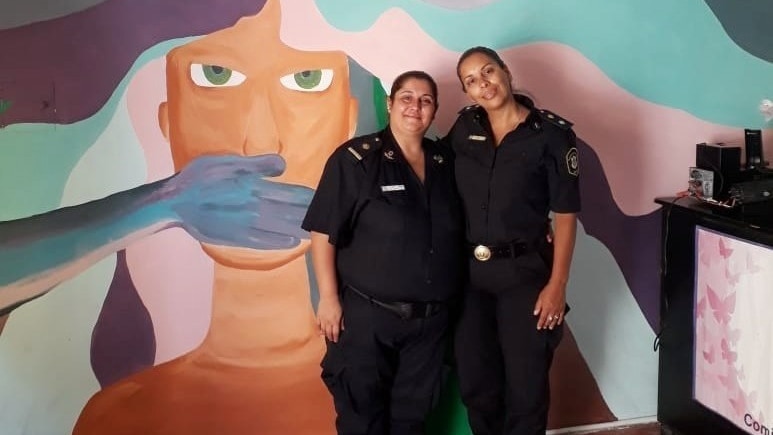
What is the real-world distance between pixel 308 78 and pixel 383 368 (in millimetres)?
830

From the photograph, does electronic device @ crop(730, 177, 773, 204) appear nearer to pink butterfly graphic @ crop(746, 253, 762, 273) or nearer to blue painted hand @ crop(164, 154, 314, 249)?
pink butterfly graphic @ crop(746, 253, 762, 273)

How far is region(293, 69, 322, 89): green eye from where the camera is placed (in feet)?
6.42

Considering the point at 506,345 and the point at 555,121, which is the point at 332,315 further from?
the point at 555,121

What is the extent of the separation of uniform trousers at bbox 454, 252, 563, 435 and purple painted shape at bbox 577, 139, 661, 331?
1.61 feet

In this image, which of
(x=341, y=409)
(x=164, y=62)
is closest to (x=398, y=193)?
(x=341, y=409)

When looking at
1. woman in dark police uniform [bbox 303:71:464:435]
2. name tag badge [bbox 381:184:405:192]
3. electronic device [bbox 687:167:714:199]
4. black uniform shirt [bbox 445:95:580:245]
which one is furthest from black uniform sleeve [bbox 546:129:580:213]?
electronic device [bbox 687:167:714:199]

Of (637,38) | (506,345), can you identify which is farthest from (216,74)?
(637,38)

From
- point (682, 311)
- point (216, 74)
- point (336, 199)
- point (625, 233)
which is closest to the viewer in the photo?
point (336, 199)

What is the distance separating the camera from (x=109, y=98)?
184 centimetres

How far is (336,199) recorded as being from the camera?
5.57 ft

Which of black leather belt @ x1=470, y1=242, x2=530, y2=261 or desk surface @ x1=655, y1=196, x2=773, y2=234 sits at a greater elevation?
desk surface @ x1=655, y1=196, x2=773, y2=234

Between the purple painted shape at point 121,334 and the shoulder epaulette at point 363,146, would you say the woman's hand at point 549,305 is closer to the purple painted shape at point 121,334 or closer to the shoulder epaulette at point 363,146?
the shoulder epaulette at point 363,146

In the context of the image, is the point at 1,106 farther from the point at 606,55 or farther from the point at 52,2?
the point at 606,55

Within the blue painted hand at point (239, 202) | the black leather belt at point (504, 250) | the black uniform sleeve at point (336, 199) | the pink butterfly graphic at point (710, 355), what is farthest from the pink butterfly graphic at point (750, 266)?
the blue painted hand at point (239, 202)
